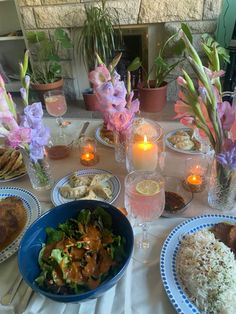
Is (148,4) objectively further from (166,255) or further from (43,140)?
(166,255)

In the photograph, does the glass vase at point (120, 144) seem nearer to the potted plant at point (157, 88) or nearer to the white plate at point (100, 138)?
the white plate at point (100, 138)

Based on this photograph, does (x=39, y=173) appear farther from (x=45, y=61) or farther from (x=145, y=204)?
(x=45, y=61)

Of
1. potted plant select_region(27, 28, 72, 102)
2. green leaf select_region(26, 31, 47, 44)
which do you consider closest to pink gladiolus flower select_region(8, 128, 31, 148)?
potted plant select_region(27, 28, 72, 102)

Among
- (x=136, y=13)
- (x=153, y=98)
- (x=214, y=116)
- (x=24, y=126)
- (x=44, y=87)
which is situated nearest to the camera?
(x=214, y=116)

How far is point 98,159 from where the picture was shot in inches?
39.0

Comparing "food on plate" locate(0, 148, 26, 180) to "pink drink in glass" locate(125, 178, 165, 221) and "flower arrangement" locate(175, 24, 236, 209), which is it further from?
"flower arrangement" locate(175, 24, 236, 209)

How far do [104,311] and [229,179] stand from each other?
43cm

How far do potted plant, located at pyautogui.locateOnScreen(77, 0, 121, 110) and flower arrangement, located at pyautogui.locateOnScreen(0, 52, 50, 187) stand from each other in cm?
158

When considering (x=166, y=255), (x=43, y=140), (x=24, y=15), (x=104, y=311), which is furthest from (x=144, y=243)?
(x=24, y=15)

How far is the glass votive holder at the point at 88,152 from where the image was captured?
3.18ft

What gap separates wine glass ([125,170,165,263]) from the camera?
0.62 metres

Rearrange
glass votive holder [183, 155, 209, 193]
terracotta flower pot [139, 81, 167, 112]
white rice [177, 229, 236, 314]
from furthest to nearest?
terracotta flower pot [139, 81, 167, 112]
glass votive holder [183, 155, 209, 193]
white rice [177, 229, 236, 314]

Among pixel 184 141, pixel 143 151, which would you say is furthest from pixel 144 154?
pixel 184 141

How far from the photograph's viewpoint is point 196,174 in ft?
2.81
